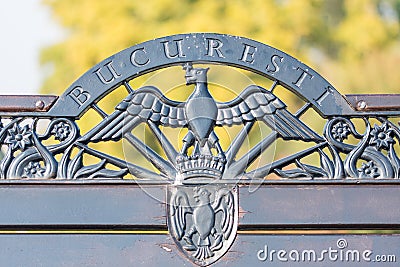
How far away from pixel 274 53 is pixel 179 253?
0.65 meters

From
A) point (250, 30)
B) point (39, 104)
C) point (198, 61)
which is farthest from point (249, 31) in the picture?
point (39, 104)

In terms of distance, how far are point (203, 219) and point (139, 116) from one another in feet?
1.18

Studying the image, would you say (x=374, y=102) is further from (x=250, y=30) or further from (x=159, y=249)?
(x=250, y=30)

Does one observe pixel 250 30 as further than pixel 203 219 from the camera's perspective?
Yes

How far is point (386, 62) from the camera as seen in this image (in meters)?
6.92

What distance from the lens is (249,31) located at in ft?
21.0

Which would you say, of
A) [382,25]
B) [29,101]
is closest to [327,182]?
[29,101]

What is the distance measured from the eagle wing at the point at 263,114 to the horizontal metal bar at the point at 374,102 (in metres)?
0.15

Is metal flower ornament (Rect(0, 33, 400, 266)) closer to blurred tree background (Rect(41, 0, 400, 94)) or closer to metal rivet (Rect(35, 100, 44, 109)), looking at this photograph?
metal rivet (Rect(35, 100, 44, 109))

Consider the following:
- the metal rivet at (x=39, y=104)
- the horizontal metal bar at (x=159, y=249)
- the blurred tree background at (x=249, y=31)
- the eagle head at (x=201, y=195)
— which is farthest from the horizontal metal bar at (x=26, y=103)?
the blurred tree background at (x=249, y=31)

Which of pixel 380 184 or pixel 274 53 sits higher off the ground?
pixel 274 53

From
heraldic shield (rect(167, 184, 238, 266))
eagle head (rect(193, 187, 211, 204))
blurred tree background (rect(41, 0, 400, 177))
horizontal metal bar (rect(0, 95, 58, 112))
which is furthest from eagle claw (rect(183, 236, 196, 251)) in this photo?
blurred tree background (rect(41, 0, 400, 177))

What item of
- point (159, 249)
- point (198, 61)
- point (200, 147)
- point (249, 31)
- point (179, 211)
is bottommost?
point (159, 249)

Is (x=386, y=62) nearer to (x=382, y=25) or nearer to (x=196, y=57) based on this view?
(x=382, y=25)
